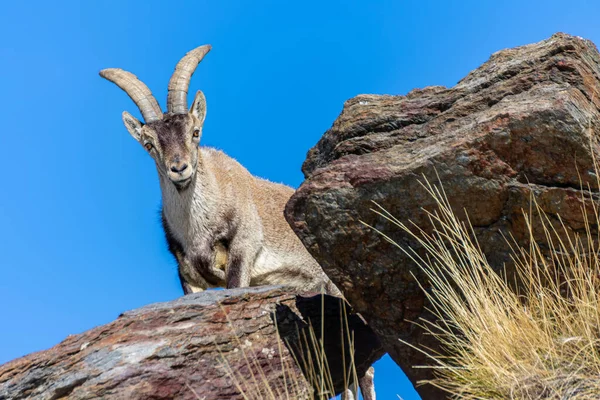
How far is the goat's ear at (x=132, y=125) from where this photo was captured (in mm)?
9875

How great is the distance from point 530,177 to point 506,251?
2.16ft

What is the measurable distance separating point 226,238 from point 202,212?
46cm

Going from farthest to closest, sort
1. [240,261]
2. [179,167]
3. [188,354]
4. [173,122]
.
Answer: [240,261] < [173,122] < [179,167] < [188,354]

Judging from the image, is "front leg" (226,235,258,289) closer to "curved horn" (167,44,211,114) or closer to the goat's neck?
the goat's neck

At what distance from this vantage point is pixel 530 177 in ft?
18.3

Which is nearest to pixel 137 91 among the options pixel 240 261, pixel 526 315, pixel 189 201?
pixel 189 201

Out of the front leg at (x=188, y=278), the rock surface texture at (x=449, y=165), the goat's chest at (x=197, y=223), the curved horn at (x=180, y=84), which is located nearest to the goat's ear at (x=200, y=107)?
the curved horn at (x=180, y=84)

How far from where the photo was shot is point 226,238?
9.55 meters

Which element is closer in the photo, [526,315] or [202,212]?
[526,315]

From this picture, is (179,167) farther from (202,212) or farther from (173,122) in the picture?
(202,212)

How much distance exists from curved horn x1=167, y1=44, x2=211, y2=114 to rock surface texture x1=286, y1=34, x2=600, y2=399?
3291mm

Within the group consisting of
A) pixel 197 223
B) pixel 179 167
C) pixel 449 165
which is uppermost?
A: pixel 179 167

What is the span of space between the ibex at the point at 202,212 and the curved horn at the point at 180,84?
14mm

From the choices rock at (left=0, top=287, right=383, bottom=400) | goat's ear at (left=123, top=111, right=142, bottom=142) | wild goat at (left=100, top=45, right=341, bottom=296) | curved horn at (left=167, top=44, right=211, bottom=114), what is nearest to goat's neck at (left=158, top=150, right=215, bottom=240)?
wild goat at (left=100, top=45, right=341, bottom=296)
